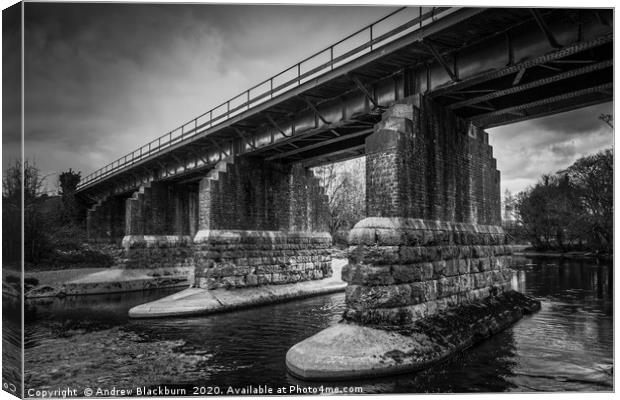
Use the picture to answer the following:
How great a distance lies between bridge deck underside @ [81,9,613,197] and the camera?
10836 mm

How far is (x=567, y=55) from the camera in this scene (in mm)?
10797

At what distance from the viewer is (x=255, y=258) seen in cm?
2353

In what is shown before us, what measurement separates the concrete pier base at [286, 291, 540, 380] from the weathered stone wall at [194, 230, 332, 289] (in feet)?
37.1

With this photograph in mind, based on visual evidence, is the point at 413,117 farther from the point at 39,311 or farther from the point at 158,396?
the point at 39,311

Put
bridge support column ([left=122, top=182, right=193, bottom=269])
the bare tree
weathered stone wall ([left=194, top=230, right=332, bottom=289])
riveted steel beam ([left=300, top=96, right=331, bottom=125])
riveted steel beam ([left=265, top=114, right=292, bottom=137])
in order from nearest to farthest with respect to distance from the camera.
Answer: riveted steel beam ([left=300, top=96, right=331, bottom=125]), riveted steel beam ([left=265, top=114, right=292, bottom=137]), weathered stone wall ([left=194, top=230, right=332, bottom=289]), bridge support column ([left=122, top=182, right=193, bottom=269]), the bare tree

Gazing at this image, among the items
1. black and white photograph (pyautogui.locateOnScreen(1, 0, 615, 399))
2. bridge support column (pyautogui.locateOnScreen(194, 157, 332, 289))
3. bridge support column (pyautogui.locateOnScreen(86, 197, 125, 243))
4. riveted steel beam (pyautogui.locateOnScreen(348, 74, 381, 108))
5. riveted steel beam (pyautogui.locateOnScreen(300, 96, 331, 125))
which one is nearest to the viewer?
black and white photograph (pyautogui.locateOnScreen(1, 0, 615, 399))

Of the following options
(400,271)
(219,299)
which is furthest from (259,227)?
(400,271)

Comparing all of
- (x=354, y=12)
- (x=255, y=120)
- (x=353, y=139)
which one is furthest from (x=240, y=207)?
(x=354, y=12)

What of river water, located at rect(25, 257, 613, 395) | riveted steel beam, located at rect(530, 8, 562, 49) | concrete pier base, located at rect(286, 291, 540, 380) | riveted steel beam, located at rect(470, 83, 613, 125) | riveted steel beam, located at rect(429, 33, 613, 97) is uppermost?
riveted steel beam, located at rect(530, 8, 562, 49)

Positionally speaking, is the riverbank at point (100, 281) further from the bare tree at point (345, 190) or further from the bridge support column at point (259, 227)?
the bare tree at point (345, 190)

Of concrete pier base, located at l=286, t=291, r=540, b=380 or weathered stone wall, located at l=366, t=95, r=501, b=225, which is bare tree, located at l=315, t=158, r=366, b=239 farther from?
concrete pier base, located at l=286, t=291, r=540, b=380

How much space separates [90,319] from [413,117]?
15.9 metres

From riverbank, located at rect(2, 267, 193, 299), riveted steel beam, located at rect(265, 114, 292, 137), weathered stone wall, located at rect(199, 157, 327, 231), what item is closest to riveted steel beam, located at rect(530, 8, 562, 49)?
riveted steel beam, located at rect(265, 114, 292, 137)

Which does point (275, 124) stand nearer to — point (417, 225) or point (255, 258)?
point (255, 258)
